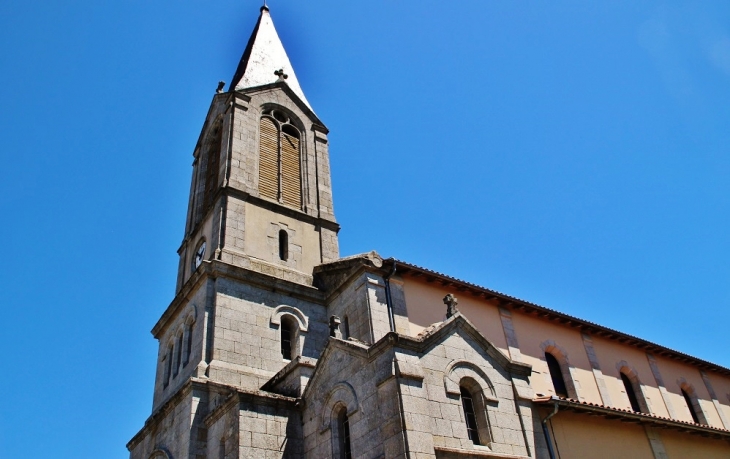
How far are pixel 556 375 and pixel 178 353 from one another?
12.8 m

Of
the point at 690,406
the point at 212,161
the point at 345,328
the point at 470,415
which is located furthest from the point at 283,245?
the point at 690,406

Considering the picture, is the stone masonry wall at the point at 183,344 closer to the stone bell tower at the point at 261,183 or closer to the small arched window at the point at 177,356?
the small arched window at the point at 177,356

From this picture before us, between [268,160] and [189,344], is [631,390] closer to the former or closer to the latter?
[189,344]

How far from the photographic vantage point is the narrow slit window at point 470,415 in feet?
43.9

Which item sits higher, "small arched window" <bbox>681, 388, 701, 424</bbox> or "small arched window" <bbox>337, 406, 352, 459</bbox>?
"small arched window" <bbox>681, 388, 701, 424</bbox>

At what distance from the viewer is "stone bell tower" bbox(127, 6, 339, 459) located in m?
16.5

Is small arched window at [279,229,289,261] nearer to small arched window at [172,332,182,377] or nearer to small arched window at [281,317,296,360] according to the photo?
small arched window at [281,317,296,360]

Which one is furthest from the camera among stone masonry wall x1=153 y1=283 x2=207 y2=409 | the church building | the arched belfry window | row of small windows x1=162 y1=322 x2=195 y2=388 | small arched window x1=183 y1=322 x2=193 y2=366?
the arched belfry window

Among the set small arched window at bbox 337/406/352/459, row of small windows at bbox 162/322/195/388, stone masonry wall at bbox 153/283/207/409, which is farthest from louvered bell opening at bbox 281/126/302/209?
small arched window at bbox 337/406/352/459

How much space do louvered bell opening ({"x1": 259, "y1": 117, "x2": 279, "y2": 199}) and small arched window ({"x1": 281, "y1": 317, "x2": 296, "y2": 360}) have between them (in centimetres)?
542

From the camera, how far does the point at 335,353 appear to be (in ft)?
47.3

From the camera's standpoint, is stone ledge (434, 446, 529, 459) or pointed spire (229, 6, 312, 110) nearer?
stone ledge (434, 446, 529, 459)

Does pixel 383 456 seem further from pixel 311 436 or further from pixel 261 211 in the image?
pixel 261 211

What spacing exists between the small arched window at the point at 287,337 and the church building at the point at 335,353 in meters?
0.04
